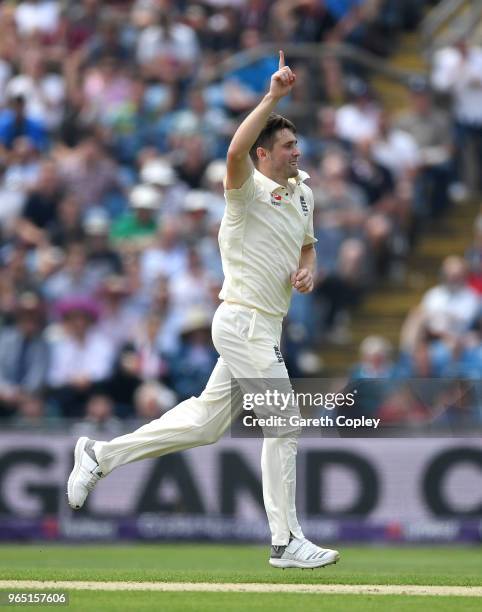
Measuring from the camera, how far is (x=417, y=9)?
69.9ft

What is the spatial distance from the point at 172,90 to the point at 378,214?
3.27 metres

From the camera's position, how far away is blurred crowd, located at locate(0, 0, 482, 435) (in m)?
16.4

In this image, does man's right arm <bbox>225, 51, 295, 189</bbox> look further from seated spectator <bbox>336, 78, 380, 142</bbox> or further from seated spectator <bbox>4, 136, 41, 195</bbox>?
seated spectator <bbox>4, 136, 41, 195</bbox>

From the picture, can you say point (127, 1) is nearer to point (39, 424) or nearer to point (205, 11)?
point (205, 11)

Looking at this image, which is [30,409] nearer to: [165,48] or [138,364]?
[138,364]

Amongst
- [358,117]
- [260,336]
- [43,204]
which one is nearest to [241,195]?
[260,336]

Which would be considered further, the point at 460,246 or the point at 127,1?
the point at 127,1

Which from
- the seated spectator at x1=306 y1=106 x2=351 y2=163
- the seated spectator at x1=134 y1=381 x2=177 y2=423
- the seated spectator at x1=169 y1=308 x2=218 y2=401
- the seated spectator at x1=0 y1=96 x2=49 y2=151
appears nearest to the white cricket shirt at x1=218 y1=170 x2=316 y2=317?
the seated spectator at x1=134 y1=381 x2=177 y2=423

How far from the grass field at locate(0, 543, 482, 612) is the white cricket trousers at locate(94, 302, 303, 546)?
0.56 metres

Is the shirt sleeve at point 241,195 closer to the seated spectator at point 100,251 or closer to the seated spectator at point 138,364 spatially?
the seated spectator at point 138,364

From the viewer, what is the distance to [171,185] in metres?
18.2

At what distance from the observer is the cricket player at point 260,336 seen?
9734mm

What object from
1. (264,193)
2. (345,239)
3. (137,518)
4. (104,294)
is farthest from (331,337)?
(264,193)

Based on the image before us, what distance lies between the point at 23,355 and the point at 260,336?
7.29 m
